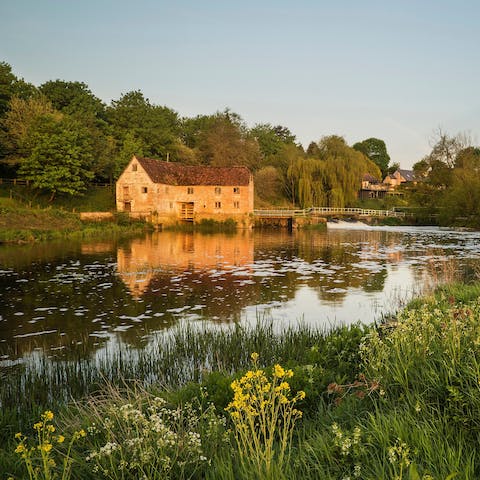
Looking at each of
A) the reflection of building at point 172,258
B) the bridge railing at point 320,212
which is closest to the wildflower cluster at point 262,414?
the reflection of building at point 172,258

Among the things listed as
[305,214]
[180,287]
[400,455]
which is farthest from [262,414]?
[305,214]

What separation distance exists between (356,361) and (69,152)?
5573cm

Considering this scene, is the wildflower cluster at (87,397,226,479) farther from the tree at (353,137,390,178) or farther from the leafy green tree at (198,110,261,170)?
the tree at (353,137,390,178)

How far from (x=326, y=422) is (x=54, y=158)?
5844cm

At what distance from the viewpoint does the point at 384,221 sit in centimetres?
7000

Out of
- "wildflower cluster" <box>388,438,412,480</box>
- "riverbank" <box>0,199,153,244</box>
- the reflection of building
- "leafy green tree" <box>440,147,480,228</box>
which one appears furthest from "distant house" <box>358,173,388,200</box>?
"wildflower cluster" <box>388,438,412,480</box>

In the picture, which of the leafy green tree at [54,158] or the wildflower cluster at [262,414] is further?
the leafy green tree at [54,158]

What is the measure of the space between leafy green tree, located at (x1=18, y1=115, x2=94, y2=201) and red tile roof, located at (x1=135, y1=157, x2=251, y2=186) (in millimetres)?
9843

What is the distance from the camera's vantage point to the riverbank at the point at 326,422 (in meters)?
3.91

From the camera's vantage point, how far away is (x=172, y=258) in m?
30.6

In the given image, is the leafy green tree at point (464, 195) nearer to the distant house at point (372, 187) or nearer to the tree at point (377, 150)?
the distant house at point (372, 187)

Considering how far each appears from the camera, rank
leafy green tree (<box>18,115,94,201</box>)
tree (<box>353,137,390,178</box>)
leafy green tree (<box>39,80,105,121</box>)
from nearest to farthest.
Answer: leafy green tree (<box>18,115,94,201</box>)
leafy green tree (<box>39,80,105,121</box>)
tree (<box>353,137,390,178</box>)

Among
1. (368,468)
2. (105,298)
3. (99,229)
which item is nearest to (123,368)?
(368,468)

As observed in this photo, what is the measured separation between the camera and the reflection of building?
2343 centimetres
